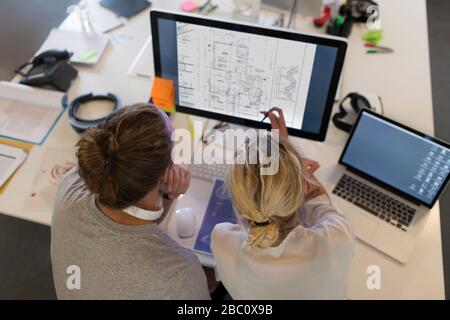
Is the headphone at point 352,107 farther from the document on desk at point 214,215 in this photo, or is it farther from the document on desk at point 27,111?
the document on desk at point 27,111

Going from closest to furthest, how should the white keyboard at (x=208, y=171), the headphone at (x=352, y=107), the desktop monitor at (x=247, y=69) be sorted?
1. the desktop monitor at (x=247, y=69)
2. the white keyboard at (x=208, y=171)
3. the headphone at (x=352, y=107)

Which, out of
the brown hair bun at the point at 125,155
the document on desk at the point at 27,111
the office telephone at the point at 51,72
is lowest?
the document on desk at the point at 27,111

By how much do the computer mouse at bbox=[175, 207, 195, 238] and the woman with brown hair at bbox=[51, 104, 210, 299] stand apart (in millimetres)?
138

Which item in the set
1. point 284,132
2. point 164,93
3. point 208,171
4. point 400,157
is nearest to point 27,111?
point 164,93

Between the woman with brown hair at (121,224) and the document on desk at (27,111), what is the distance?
52cm

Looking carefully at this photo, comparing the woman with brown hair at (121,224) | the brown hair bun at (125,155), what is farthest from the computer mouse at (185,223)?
the brown hair bun at (125,155)

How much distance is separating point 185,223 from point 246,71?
49 centimetres

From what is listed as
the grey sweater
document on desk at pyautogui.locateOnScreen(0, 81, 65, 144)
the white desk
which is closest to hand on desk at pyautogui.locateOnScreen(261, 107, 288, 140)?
the white desk

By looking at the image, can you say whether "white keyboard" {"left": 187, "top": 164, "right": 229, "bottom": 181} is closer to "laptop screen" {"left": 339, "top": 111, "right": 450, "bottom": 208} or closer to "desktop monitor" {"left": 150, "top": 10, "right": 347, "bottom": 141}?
"desktop monitor" {"left": 150, "top": 10, "right": 347, "bottom": 141}

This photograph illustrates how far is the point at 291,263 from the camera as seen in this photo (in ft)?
3.17

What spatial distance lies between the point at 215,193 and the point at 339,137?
1.65 ft

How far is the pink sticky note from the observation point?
1.85m

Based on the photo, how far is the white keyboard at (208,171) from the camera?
4.33 feet

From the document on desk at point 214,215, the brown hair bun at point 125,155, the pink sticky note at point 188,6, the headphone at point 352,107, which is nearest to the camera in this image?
the brown hair bun at point 125,155
